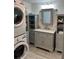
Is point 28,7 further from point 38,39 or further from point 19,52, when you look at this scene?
point 19,52

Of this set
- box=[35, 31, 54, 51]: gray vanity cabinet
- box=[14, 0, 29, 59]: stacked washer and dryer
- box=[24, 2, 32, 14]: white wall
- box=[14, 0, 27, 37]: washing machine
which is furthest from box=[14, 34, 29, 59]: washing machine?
box=[24, 2, 32, 14]: white wall

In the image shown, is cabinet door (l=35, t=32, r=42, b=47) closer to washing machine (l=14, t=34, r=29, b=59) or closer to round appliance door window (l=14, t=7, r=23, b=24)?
washing machine (l=14, t=34, r=29, b=59)

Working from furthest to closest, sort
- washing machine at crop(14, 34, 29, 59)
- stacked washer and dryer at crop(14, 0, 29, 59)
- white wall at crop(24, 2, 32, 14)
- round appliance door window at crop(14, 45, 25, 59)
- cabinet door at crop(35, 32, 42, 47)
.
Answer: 1. white wall at crop(24, 2, 32, 14)
2. cabinet door at crop(35, 32, 42, 47)
3. round appliance door window at crop(14, 45, 25, 59)
4. washing machine at crop(14, 34, 29, 59)
5. stacked washer and dryer at crop(14, 0, 29, 59)

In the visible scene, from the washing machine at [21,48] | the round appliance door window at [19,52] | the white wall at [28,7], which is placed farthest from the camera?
the white wall at [28,7]

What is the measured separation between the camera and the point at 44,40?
Answer: 3996 millimetres

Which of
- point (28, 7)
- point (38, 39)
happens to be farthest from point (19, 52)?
point (28, 7)

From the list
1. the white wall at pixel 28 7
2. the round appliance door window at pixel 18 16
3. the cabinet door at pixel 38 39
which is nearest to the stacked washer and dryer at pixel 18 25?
the round appliance door window at pixel 18 16

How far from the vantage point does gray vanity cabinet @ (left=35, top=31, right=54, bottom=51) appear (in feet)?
12.5

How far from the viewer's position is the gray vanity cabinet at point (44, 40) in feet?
12.5

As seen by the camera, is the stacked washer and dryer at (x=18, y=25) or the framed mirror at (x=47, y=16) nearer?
the stacked washer and dryer at (x=18, y=25)

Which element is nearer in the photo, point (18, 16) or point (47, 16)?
point (18, 16)

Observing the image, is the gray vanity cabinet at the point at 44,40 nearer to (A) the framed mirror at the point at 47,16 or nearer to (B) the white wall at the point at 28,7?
(A) the framed mirror at the point at 47,16
